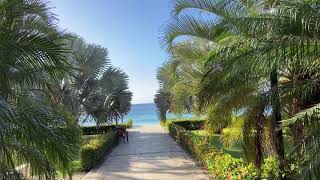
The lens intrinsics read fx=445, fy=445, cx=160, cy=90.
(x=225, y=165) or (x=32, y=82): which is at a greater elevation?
(x=32, y=82)

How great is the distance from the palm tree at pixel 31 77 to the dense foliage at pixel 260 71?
230cm

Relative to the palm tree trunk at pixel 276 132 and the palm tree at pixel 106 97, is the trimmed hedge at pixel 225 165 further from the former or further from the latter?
the palm tree at pixel 106 97

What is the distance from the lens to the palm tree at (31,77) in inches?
180

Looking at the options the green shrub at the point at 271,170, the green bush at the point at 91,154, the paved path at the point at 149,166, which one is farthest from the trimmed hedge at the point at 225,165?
the green bush at the point at 91,154

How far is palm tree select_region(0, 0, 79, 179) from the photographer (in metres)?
4.57

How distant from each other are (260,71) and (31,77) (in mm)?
3809

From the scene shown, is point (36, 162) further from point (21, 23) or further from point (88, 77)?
point (88, 77)

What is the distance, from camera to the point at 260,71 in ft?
24.1

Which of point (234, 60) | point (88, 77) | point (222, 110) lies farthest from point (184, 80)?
point (88, 77)

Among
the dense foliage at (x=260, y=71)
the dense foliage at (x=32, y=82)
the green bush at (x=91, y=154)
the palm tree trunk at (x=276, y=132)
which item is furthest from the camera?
the green bush at (x=91, y=154)

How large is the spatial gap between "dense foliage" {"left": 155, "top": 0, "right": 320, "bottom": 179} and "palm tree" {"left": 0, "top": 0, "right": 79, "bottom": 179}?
230 cm

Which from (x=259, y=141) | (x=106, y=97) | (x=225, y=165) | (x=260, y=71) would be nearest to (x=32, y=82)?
(x=260, y=71)

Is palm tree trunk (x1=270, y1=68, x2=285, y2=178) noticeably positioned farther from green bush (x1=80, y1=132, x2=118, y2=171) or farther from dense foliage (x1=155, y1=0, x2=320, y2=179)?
green bush (x1=80, y1=132, x2=118, y2=171)

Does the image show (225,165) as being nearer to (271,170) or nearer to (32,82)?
(271,170)
